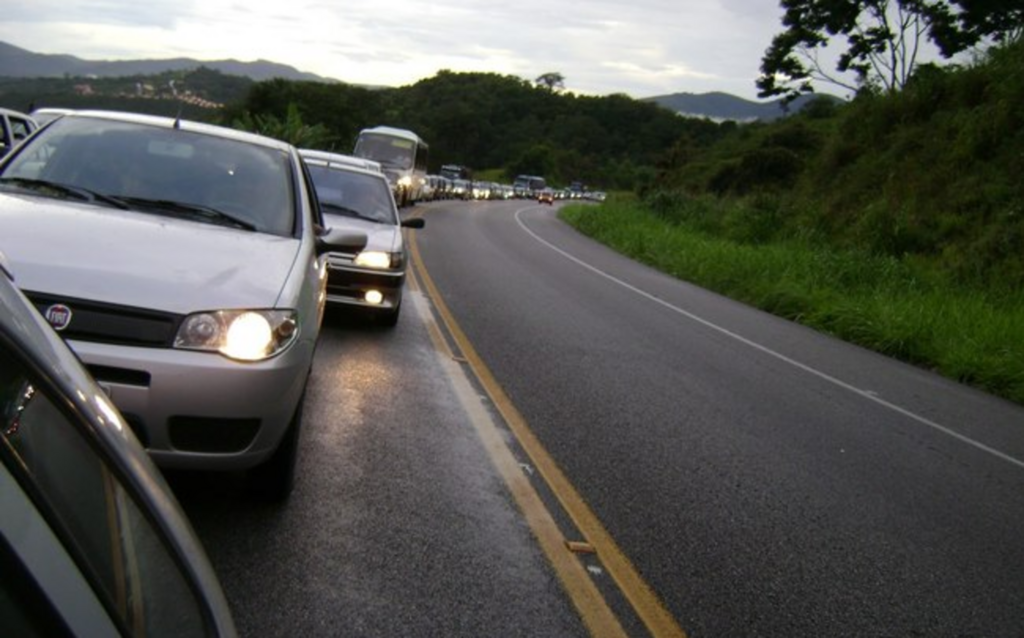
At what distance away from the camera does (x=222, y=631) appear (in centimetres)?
163

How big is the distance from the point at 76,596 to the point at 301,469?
4.09 m

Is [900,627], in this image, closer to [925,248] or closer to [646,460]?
[646,460]

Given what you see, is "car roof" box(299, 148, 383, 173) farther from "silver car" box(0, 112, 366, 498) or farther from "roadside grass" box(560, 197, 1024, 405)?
"roadside grass" box(560, 197, 1024, 405)

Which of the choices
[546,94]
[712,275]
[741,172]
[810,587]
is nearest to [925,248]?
[712,275]

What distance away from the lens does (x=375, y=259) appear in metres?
9.55

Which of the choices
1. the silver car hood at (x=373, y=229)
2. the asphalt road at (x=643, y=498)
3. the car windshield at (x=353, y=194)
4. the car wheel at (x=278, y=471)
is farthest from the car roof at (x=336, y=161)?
the car wheel at (x=278, y=471)

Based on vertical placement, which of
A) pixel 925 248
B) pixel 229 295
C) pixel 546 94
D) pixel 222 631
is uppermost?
pixel 222 631

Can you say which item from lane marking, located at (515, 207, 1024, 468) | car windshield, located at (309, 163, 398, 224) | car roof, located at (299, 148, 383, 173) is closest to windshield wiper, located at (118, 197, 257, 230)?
car windshield, located at (309, 163, 398, 224)

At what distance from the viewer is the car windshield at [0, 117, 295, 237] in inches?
213

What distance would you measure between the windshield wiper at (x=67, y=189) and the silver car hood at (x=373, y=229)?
421 centimetres

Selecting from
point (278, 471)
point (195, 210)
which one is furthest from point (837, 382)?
point (278, 471)

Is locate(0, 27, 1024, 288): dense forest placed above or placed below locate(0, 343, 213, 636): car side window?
below

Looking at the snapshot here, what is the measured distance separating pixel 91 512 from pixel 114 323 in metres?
2.63

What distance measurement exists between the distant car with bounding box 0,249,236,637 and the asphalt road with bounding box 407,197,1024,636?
2700mm
